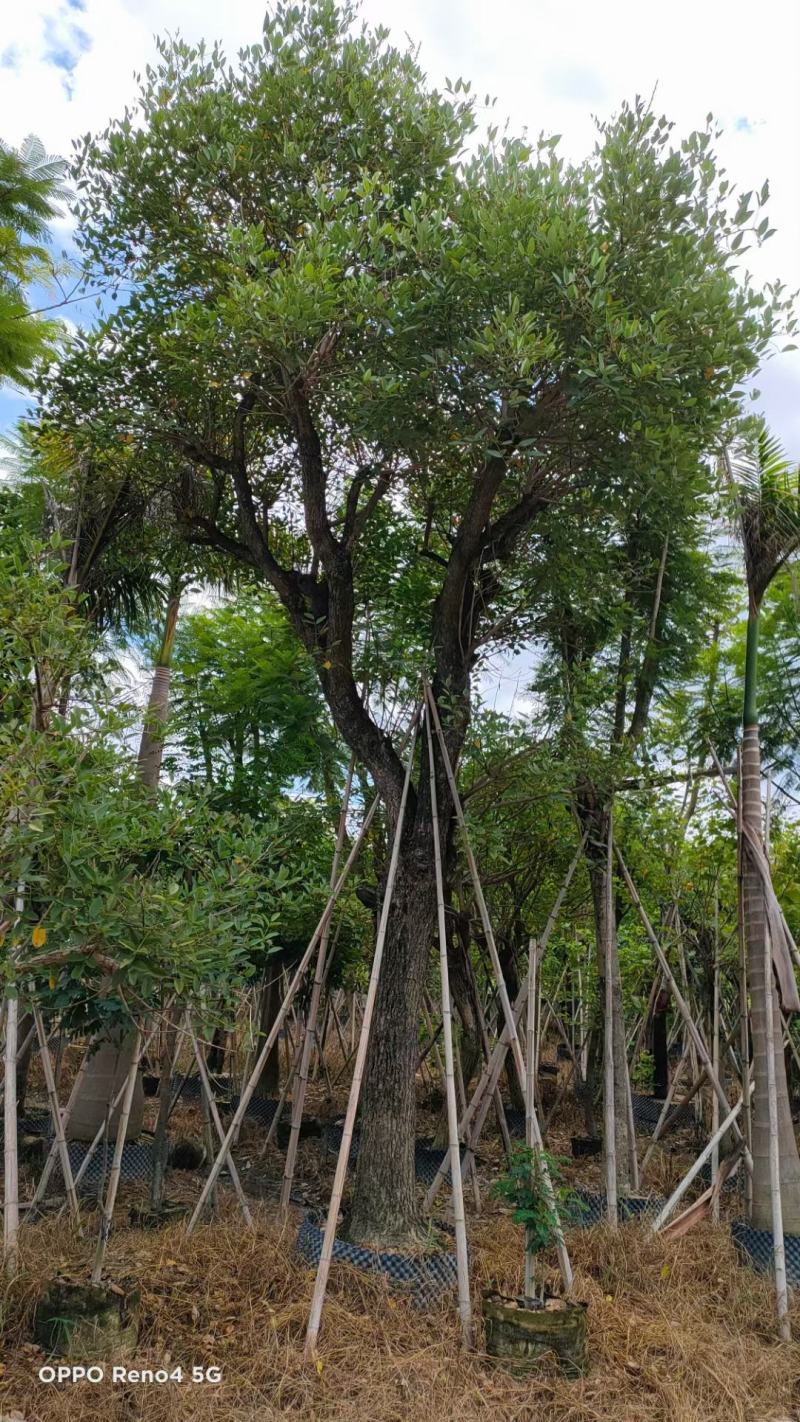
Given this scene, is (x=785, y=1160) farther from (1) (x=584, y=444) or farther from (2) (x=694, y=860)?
(1) (x=584, y=444)

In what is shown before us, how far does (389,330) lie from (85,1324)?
436cm

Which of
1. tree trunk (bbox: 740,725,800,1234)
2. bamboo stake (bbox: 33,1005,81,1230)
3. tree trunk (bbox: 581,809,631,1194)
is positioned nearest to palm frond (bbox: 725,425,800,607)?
tree trunk (bbox: 740,725,800,1234)

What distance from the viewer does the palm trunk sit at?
5.09 meters

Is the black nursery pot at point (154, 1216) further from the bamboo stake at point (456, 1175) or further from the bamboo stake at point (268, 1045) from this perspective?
the bamboo stake at point (456, 1175)

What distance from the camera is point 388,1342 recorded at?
3955 mm

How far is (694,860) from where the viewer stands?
8.22 metres

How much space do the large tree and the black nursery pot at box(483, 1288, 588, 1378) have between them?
103 cm

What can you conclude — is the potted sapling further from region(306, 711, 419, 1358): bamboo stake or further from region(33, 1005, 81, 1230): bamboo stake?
region(33, 1005, 81, 1230): bamboo stake

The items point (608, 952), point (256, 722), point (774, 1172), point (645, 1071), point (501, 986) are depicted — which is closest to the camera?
point (774, 1172)

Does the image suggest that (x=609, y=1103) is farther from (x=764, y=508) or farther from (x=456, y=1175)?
(x=764, y=508)

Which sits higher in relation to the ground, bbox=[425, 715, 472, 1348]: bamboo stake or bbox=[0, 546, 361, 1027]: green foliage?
bbox=[0, 546, 361, 1027]: green foliage

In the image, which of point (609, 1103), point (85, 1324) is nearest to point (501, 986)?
point (609, 1103)

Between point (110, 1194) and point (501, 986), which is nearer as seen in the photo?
point (110, 1194)

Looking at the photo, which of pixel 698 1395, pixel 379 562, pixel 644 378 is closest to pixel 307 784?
pixel 379 562
